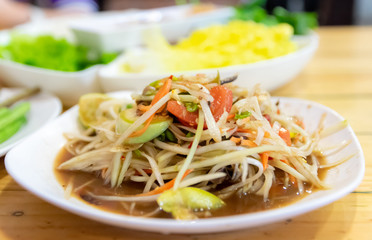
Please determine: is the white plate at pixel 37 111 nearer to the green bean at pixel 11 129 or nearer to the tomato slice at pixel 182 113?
the green bean at pixel 11 129

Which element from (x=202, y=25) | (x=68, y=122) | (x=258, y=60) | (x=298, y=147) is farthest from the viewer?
(x=202, y=25)

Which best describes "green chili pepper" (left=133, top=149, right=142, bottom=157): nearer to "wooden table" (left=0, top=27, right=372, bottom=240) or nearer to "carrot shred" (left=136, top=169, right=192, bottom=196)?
"carrot shred" (left=136, top=169, right=192, bottom=196)

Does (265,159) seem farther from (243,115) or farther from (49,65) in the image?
(49,65)

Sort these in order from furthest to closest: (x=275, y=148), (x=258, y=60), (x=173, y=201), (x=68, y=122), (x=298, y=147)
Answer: (x=258, y=60) → (x=68, y=122) → (x=298, y=147) → (x=275, y=148) → (x=173, y=201)

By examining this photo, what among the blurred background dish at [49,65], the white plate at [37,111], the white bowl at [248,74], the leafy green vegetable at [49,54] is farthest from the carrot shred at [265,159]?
the leafy green vegetable at [49,54]

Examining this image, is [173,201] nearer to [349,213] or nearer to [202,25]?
[349,213]

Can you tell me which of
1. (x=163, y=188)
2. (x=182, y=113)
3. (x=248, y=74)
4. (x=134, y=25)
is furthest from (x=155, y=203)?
(x=134, y=25)

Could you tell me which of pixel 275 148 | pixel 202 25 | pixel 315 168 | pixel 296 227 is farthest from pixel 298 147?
pixel 202 25

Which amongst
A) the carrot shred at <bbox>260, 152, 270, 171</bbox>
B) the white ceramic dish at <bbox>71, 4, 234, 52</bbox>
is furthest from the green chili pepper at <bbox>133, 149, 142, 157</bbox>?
the white ceramic dish at <bbox>71, 4, 234, 52</bbox>
